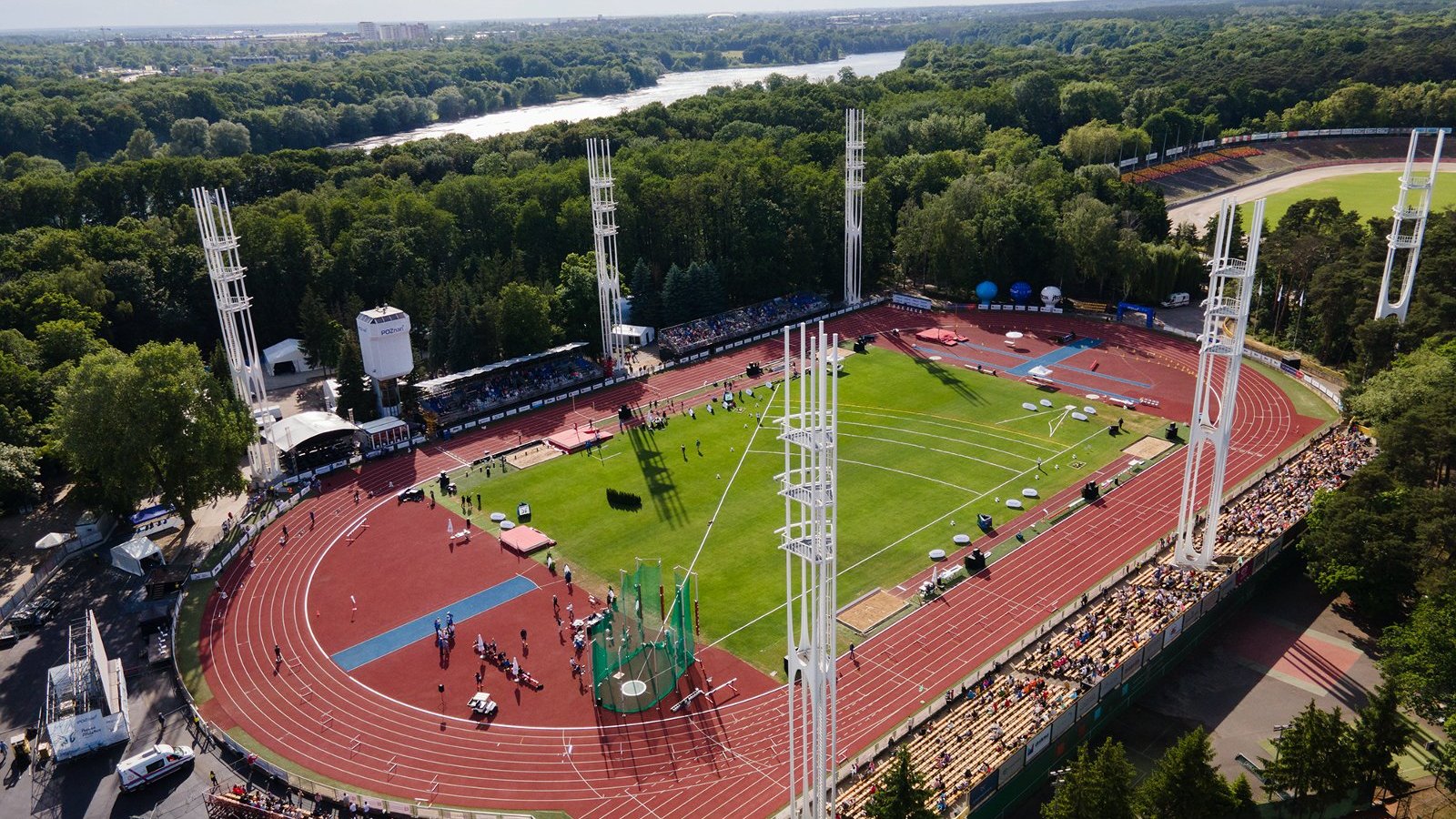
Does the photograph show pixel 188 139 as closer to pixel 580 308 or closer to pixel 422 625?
pixel 580 308

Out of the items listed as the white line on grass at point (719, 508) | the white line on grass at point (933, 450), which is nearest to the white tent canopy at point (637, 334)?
the white line on grass at point (719, 508)

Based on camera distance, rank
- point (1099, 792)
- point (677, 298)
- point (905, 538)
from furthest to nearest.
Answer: point (677, 298) → point (905, 538) → point (1099, 792)

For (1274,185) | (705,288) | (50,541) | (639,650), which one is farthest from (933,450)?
(1274,185)

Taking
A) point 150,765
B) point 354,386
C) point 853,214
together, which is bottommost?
point 150,765

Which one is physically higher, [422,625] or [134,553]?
[134,553]

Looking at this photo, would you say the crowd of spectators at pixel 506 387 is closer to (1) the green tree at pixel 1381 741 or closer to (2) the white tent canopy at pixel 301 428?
(2) the white tent canopy at pixel 301 428

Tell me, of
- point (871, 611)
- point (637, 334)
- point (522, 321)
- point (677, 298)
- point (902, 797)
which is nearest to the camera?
point (902, 797)

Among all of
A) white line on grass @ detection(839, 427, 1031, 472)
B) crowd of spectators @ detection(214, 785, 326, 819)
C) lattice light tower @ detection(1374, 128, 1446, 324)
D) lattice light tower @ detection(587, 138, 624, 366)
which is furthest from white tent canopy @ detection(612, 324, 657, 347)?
lattice light tower @ detection(1374, 128, 1446, 324)

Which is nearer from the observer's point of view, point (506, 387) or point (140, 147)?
point (506, 387)
